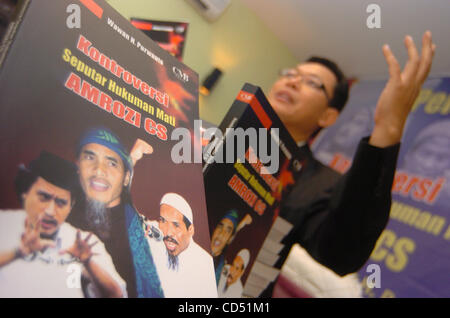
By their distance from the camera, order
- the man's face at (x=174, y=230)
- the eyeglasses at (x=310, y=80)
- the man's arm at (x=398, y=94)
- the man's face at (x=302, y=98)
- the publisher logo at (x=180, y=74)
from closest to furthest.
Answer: the man's face at (x=174, y=230) → the publisher logo at (x=180, y=74) → the man's arm at (x=398, y=94) → the man's face at (x=302, y=98) → the eyeglasses at (x=310, y=80)

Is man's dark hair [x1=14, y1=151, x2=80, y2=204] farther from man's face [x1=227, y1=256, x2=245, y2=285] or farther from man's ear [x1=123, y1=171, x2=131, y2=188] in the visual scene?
man's face [x1=227, y1=256, x2=245, y2=285]

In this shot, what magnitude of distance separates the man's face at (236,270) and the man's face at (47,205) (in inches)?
11.7

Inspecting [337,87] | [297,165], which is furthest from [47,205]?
[337,87]

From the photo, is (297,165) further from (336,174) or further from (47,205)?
(336,174)

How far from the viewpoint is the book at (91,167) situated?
8.8 inches

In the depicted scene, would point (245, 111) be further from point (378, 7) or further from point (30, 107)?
point (378, 7)

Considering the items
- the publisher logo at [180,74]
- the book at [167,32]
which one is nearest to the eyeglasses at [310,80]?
the book at [167,32]

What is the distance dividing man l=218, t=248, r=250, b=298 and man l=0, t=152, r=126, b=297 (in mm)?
243

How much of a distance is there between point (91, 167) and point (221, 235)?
0.76 ft

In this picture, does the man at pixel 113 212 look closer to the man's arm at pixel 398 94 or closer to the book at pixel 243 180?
the book at pixel 243 180

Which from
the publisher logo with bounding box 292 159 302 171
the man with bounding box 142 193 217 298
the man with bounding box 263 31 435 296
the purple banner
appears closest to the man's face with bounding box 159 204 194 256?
the man with bounding box 142 193 217 298

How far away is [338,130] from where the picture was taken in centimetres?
212

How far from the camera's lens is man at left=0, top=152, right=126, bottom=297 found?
0.21m

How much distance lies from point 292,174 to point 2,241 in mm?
455
